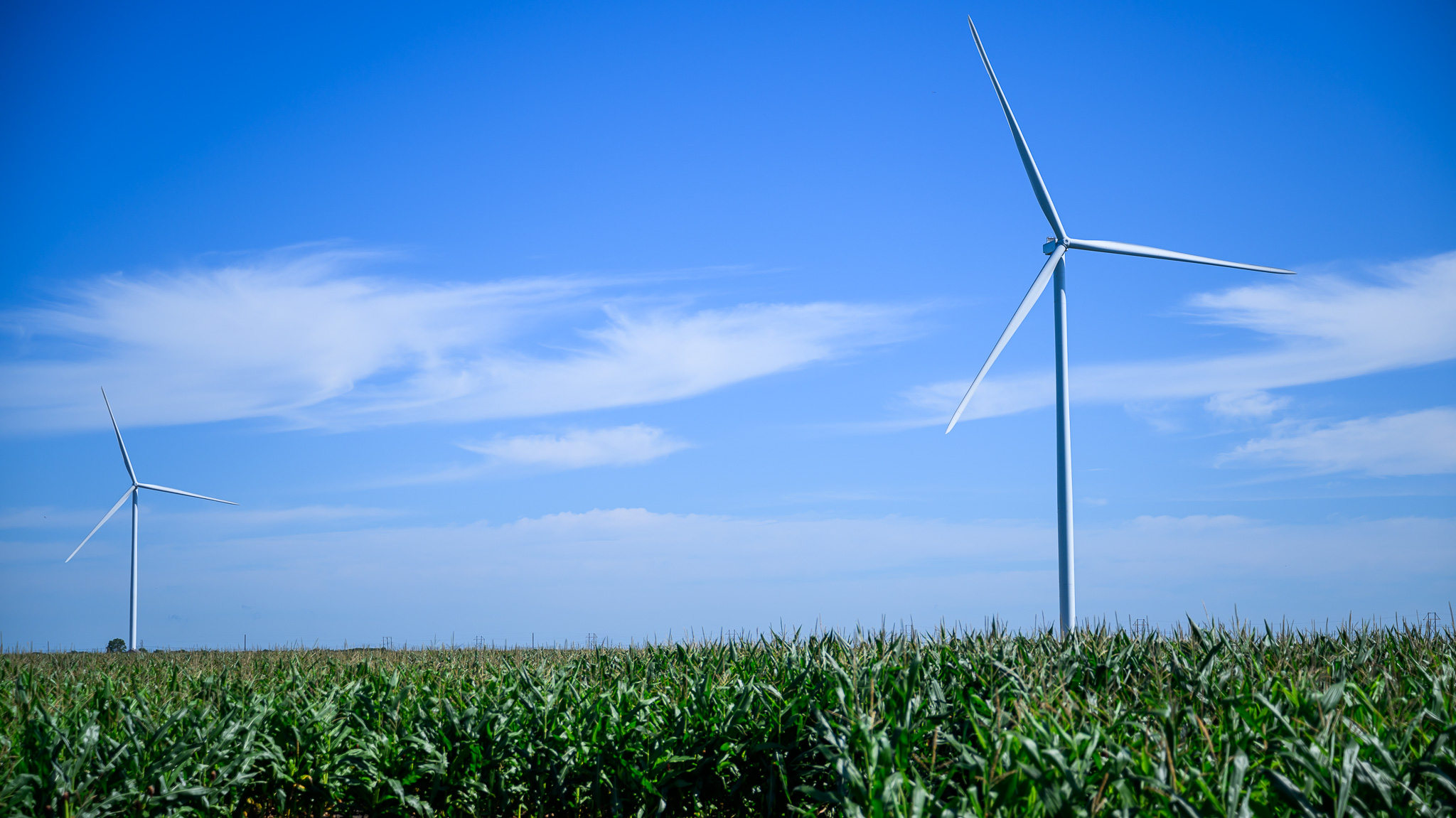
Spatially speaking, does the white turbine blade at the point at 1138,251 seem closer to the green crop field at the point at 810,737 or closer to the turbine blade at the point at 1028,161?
the turbine blade at the point at 1028,161

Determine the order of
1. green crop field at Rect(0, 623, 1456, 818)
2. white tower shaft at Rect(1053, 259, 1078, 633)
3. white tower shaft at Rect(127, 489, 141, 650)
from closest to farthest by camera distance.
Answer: green crop field at Rect(0, 623, 1456, 818), white tower shaft at Rect(1053, 259, 1078, 633), white tower shaft at Rect(127, 489, 141, 650)

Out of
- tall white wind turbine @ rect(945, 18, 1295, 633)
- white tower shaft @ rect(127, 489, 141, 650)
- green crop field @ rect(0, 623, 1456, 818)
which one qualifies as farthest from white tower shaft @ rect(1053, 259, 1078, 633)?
white tower shaft @ rect(127, 489, 141, 650)

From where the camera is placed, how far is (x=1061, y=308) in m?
20.5

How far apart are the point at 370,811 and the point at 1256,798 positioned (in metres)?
8.05

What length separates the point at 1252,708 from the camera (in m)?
6.52

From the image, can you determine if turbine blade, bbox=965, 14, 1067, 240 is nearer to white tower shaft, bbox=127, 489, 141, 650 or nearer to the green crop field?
the green crop field

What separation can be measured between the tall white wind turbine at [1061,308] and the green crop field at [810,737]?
726 cm

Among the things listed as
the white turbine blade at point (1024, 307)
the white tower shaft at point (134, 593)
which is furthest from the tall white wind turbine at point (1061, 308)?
the white tower shaft at point (134, 593)

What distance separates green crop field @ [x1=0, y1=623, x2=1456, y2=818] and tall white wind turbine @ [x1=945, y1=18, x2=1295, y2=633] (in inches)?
286

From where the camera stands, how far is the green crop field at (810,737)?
16.4 ft

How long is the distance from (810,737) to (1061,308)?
14.8 meters

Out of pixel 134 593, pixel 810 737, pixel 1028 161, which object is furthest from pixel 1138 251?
pixel 134 593

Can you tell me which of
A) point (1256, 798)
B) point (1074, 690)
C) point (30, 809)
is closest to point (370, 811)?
point (30, 809)

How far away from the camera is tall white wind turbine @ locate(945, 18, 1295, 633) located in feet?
63.2
